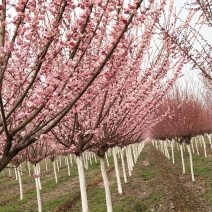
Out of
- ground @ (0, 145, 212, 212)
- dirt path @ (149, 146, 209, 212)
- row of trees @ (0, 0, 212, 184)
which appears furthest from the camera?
ground @ (0, 145, 212, 212)

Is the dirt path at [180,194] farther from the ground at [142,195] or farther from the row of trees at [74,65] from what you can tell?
the row of trees at [74,65]

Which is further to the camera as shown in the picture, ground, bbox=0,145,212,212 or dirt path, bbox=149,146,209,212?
ground, bbox=0,145,212,212

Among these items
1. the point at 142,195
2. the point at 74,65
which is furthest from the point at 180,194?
the point at 74,65

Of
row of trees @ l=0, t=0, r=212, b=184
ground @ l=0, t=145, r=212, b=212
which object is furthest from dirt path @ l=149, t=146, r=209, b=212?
row of trees @ l=0, t=0, r=212, b=184

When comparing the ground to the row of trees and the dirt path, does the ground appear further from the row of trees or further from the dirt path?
the row of trees

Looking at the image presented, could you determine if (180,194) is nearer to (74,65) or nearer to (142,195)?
(142,195)

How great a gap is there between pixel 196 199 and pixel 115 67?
361 inches

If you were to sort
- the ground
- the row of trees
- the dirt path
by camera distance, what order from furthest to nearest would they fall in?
the ground
the dirt path
the row of trees

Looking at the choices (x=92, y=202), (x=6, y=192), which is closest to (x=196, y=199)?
(x=92, y=202)

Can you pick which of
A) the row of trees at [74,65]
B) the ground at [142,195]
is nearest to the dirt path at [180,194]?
the ground at [142,195]

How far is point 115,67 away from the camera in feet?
13.6

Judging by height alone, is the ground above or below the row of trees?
below

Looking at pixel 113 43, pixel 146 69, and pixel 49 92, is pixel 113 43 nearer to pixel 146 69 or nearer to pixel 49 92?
pixel 49 92

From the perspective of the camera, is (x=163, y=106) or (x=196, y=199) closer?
(x=196, y=199)
